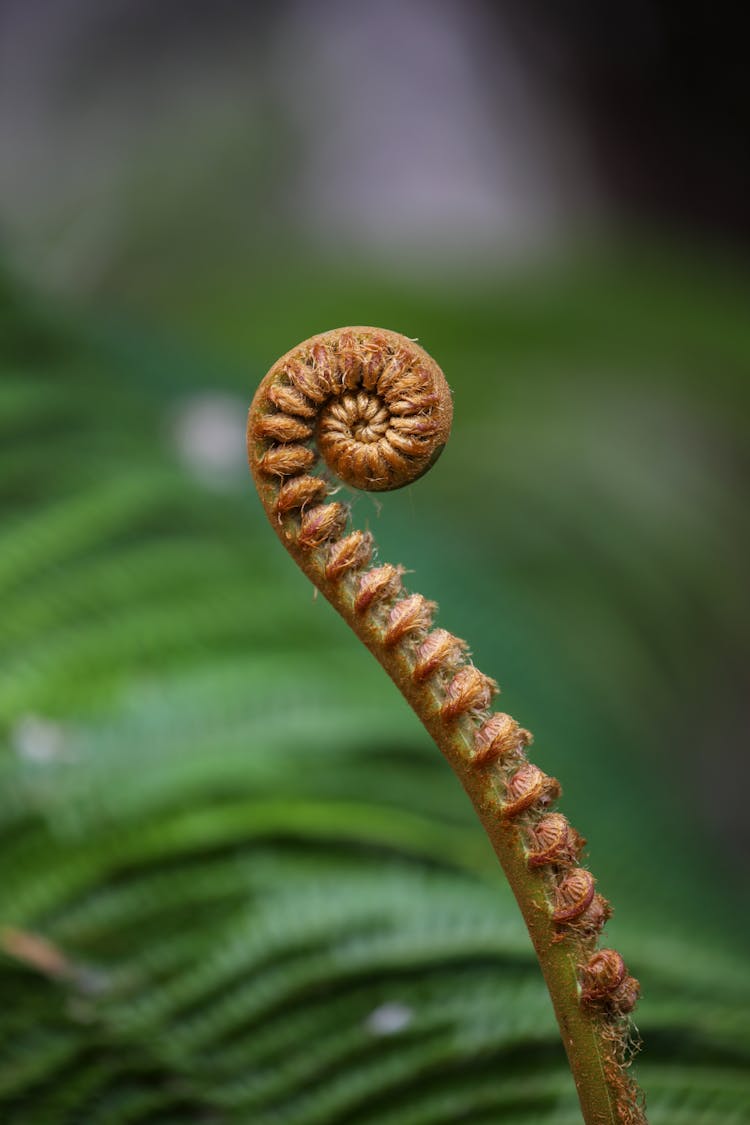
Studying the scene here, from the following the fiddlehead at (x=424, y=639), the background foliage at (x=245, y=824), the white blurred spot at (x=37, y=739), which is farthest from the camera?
the white blurred spot at (x=37, y=739)

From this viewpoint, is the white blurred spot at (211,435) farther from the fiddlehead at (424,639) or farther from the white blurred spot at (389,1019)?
the fiddlehead at (424,639)

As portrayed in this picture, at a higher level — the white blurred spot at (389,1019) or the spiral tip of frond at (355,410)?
the spiral tip of frond at (355,410)

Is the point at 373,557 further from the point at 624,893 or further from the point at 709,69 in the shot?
the point at 709,69

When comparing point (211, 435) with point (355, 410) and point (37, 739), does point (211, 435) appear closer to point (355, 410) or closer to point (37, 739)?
point (37, 739)

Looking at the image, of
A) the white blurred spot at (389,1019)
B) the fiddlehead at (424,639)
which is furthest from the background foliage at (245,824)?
the fiddlehead at (424,639)

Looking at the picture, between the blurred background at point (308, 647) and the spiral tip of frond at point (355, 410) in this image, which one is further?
the blurred background at point (308, 647)

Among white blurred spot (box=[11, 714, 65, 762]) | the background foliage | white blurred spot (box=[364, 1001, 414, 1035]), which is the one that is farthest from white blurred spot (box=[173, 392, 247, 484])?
white blurred spot (box=[364, 1001, 414, 1035])

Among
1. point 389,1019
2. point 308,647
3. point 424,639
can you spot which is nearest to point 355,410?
point 424,639

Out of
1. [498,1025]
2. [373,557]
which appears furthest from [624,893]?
[373,557]
